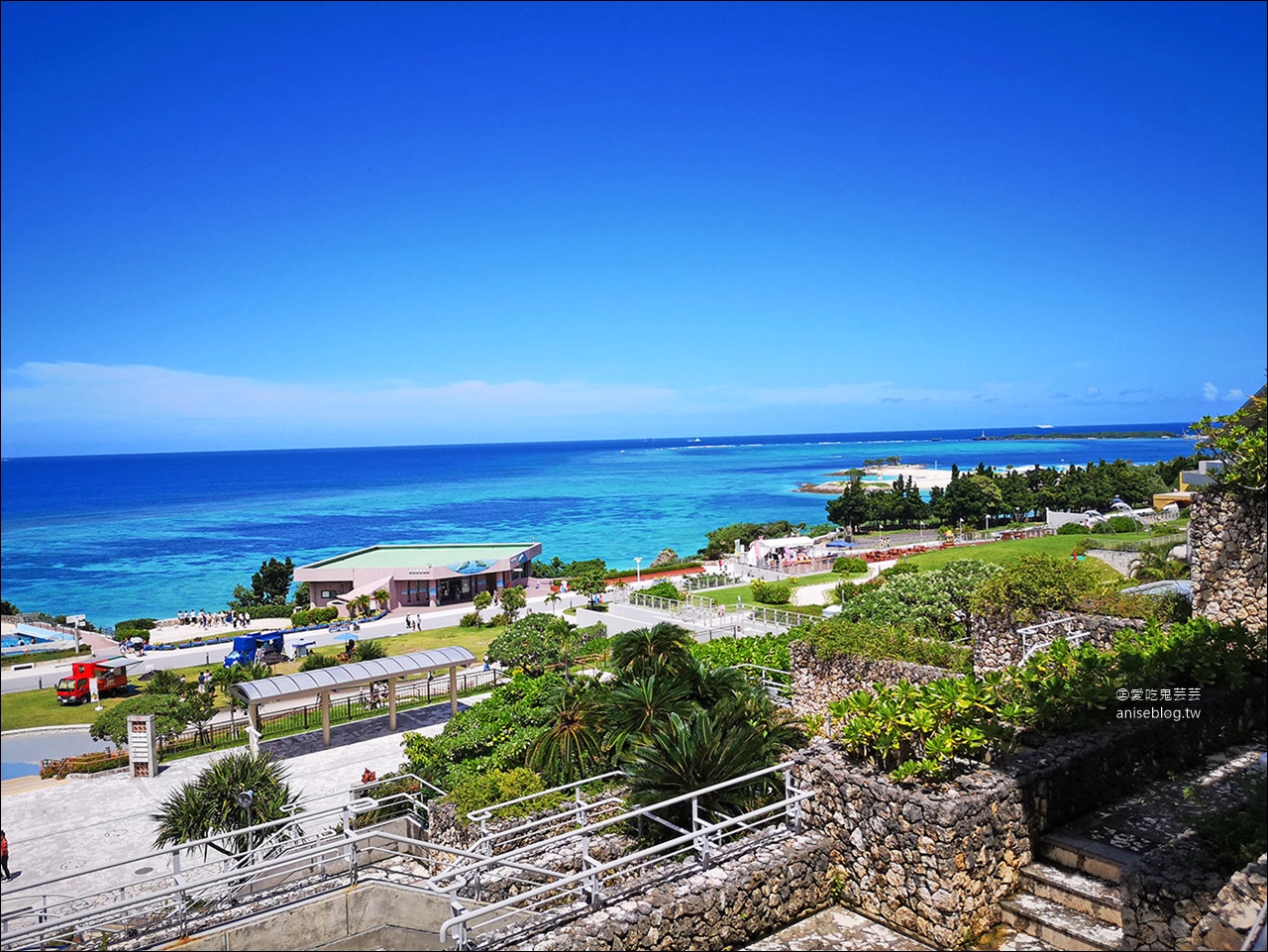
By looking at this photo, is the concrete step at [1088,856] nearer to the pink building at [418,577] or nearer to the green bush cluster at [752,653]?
the green bush cluster at [752,653]

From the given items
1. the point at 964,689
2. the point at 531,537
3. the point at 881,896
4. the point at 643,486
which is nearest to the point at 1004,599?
the point at 964,689

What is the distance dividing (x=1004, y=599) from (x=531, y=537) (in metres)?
74.5

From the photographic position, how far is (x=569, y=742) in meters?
12.5

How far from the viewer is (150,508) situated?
127688 mm

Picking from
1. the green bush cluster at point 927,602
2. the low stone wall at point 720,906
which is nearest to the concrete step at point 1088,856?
the low stone wall at point 720,906

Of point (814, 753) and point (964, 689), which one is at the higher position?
point (964, 689)

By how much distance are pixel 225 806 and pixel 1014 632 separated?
13.4 metres

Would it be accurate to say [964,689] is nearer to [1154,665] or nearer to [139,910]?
[1154,665]

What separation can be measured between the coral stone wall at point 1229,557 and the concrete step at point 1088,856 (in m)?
6.70

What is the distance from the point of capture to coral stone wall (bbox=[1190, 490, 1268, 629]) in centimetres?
1082

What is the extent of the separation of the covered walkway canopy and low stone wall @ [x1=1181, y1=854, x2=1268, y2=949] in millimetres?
16689

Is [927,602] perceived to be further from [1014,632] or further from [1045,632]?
[1045,632]

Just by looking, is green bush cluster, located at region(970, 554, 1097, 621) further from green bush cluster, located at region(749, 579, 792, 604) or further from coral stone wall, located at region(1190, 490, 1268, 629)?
green bush cluster, located at region(749, 579, 792, 604)

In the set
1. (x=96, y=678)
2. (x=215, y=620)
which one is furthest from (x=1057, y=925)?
(x=215, y=620)
